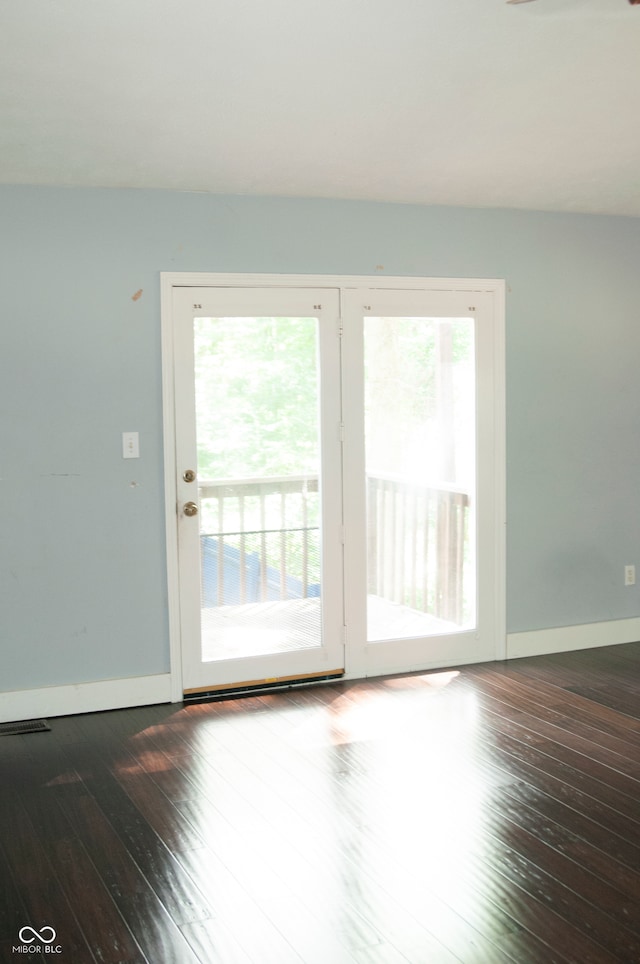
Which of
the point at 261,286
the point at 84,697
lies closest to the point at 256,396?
the point at 261,286

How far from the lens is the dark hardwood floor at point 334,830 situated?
244 cm

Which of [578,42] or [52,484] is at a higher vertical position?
[578,42]

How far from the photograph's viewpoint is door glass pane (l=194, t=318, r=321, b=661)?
450 centimetres

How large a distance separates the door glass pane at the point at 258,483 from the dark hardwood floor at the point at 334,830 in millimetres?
393

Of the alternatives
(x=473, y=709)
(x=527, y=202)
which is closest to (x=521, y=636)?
(x=473, y=709)

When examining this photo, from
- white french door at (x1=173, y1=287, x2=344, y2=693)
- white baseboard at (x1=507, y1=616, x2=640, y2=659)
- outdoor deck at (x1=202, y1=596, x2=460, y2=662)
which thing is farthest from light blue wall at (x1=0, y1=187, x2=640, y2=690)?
white baseboard at (x1=507, y1=616, x2=640, y2=659)

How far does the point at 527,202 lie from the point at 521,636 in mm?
2351

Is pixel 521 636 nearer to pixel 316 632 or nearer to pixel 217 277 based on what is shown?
pixel 316 632

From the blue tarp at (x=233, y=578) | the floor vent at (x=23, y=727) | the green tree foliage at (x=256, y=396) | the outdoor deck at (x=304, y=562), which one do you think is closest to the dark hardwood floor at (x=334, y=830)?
the floor vent at (x=23, y=727)

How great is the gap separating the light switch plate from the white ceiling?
1.14 meters

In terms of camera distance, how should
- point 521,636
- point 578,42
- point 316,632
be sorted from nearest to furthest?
1. point 578,42
2. point 316,632
3. point 521,636

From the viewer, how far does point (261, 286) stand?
177 inches

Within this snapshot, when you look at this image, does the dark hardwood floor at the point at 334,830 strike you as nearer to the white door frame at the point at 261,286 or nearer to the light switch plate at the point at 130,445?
the white door frame at the point at 261,286

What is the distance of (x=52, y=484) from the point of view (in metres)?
4.23
